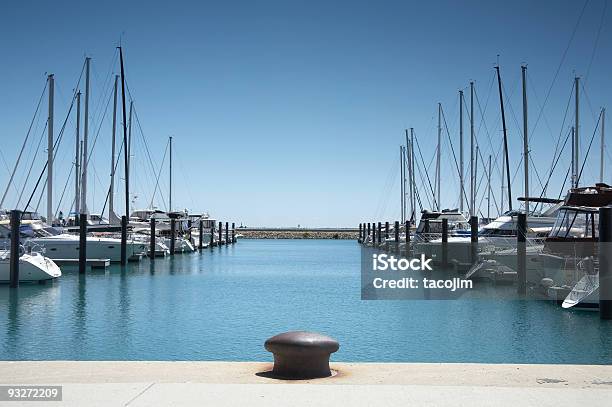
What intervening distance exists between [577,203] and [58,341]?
19929 mm

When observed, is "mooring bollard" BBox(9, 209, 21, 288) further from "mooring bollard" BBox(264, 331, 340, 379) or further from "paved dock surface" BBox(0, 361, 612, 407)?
"mooring bollard" BBox(264, 331, 340, 379)

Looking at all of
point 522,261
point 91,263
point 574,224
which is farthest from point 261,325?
point 91,263

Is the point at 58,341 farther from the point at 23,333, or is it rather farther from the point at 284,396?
the point at 284,396

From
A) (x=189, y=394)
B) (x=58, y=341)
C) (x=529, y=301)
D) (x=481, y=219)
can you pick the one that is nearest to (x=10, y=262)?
(x=58, y=341)

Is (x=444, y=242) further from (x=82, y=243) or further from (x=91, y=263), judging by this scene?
(x=91, y=263)

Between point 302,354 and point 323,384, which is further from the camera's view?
point 302,354

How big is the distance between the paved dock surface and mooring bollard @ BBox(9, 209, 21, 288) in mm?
20580

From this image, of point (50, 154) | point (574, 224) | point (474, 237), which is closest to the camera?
point (574, 224)

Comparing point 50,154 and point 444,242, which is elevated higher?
point 50,154

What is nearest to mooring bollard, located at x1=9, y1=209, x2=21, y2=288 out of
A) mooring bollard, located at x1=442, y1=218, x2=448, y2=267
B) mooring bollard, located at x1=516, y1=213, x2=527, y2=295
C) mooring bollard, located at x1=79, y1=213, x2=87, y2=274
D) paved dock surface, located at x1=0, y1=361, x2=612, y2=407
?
mooring bollard, located at x1=79, y1=213, x2=87, y2=274

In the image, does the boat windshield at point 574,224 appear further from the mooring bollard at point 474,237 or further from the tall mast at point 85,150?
the tall mast at point 85,150

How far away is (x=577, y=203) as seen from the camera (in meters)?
27.9

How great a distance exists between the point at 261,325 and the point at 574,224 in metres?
14.4

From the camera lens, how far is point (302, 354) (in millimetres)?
9609
